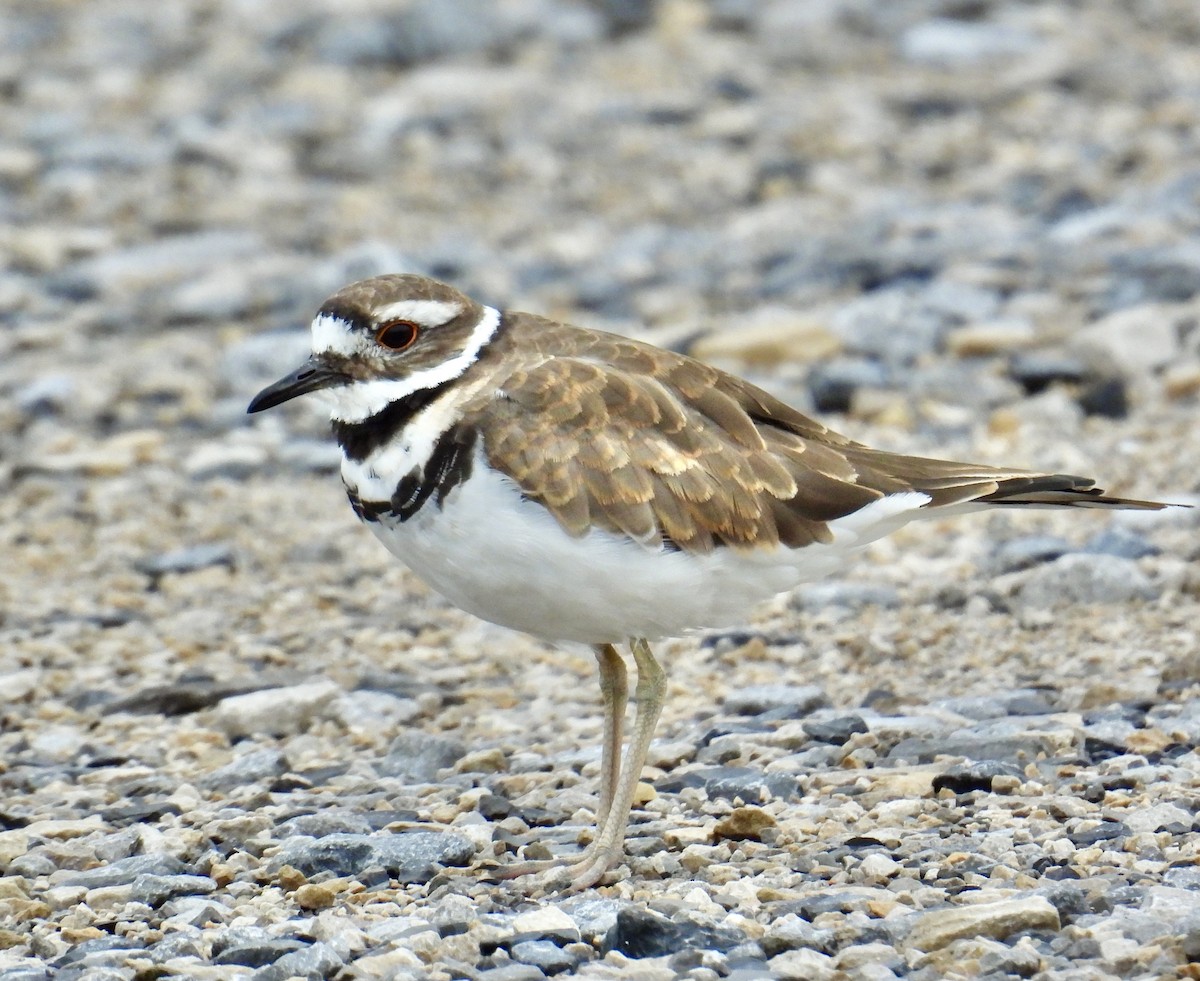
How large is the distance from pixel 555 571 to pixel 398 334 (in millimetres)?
943

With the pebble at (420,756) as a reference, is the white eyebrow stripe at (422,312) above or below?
above

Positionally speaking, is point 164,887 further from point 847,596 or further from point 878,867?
point 847,596

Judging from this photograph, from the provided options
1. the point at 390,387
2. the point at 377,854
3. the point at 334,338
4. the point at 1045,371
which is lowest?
the point at 377,854

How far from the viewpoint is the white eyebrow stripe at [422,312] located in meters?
5.49

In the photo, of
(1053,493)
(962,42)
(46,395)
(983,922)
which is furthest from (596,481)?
(962,42)

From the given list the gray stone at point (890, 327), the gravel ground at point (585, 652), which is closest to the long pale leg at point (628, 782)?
the gravel ground at point (585, 652)

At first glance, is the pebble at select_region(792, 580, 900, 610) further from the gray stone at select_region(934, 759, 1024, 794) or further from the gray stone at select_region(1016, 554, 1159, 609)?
the gray stone at select_region(934, 759, 1024, 794)

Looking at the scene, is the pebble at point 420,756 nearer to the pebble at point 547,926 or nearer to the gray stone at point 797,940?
the pebble at point 547,926

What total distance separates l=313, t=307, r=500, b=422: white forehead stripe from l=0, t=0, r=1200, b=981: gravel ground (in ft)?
3.96

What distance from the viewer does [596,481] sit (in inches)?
205

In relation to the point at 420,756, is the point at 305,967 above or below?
below

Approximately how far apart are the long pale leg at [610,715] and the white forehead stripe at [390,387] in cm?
90

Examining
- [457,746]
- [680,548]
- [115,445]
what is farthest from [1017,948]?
[115,445]

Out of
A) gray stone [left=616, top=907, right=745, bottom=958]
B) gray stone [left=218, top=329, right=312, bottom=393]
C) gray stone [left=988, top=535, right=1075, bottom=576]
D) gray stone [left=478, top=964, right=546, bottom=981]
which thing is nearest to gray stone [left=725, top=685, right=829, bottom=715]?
gray stone [left=988, top=535, right=1075, bottom=576]
